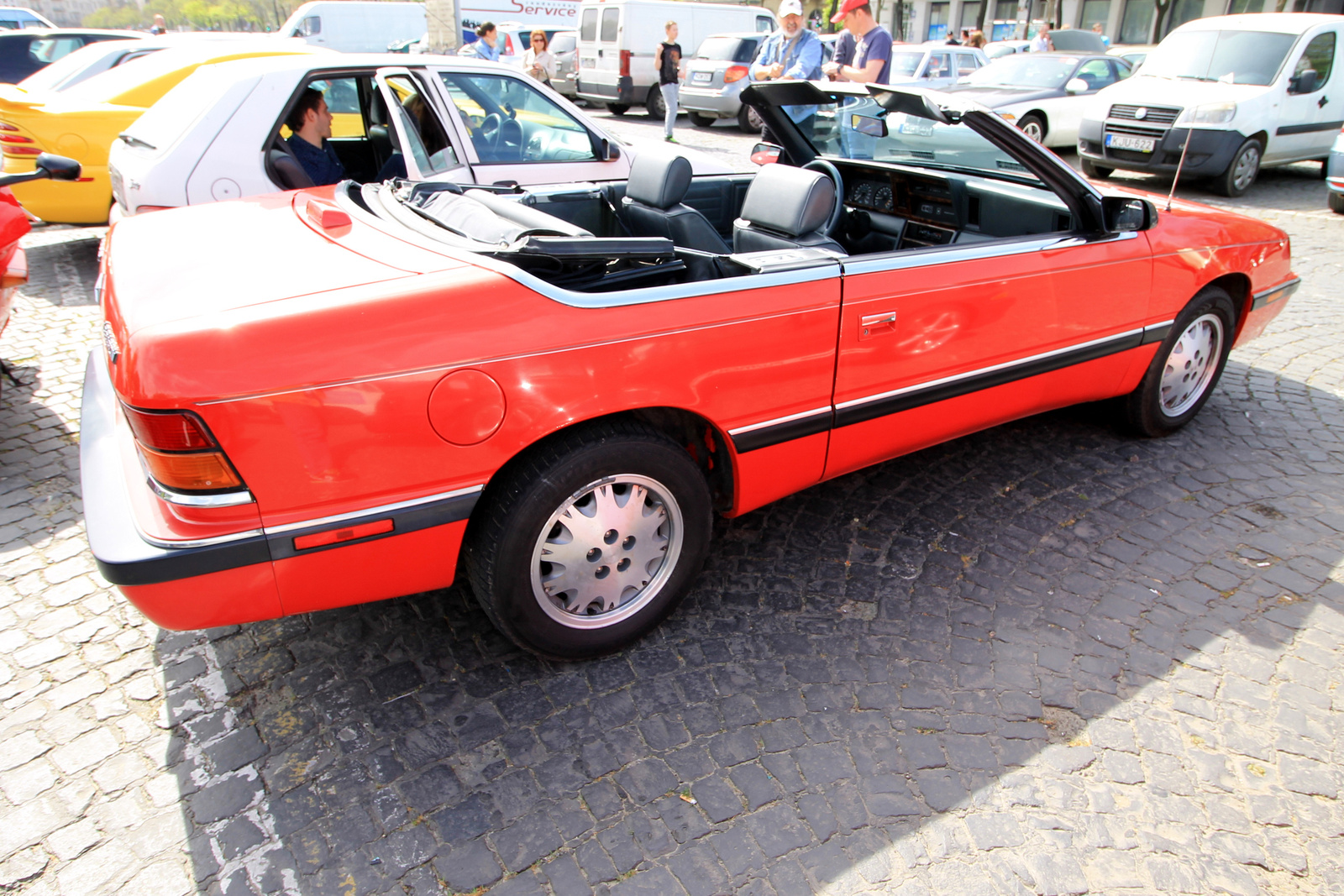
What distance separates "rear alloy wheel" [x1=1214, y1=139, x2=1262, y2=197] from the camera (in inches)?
360

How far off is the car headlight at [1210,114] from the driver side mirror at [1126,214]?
23.0 ft

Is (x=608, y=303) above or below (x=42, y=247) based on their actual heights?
above

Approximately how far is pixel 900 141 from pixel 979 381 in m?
1.35

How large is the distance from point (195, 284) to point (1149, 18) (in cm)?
3765

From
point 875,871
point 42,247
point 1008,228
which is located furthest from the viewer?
point 42,247

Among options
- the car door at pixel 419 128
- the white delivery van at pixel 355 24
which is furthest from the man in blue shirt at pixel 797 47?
the white delivery van at pixel 355 24

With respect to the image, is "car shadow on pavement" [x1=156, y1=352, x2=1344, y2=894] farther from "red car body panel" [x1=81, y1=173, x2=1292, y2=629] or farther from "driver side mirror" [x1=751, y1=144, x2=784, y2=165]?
"driver side mirror" [x1=751, y1=144, x2=784, y2=165]

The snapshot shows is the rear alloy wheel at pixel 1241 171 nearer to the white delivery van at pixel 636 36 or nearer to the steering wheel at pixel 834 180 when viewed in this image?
the steering wheel at pixel 834 180

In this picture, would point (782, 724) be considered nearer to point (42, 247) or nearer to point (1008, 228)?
point (1008, 228)

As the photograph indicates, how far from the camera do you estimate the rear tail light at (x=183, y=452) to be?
1870 mm

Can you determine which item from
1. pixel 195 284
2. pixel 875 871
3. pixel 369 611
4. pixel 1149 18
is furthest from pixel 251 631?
pixel 1149 18

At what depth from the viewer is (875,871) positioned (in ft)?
6.52

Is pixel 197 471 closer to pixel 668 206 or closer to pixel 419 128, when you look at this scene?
pixel 668 206

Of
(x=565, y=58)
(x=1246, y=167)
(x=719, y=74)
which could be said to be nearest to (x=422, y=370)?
(x=1246, y=167)
